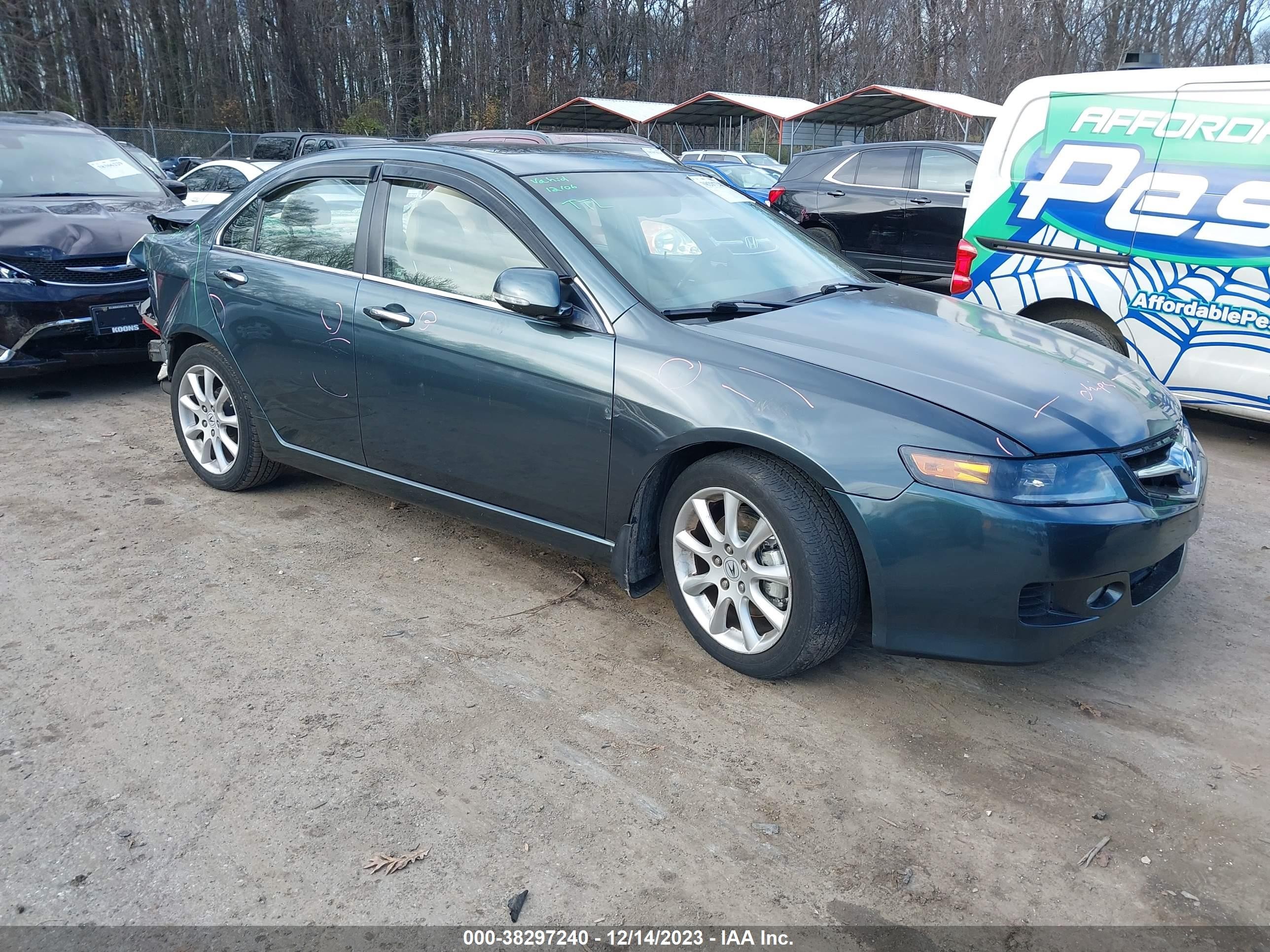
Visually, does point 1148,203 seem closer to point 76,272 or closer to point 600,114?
point 76,272

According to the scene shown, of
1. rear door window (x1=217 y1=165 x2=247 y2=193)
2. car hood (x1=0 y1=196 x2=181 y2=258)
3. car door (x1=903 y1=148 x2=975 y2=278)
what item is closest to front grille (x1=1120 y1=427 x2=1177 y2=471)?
A: car hood (x1=0 y1=196 x2=181 y2=258)

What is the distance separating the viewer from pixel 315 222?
456cm

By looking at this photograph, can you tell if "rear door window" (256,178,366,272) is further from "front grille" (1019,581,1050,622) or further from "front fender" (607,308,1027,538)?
"front grille" (1019,581,1050,622)

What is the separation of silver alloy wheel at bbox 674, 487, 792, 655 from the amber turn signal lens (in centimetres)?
52

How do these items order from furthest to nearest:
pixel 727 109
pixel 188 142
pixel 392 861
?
pixel 727 109 < pixel 188 142 < pixel 392 861

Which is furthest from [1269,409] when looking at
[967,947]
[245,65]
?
[245,65]

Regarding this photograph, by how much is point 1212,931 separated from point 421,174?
3682mm

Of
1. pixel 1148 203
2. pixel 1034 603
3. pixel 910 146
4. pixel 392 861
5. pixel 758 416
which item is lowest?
pixel 392 861

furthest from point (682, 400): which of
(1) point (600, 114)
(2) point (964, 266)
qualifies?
(1) point (600, 114)

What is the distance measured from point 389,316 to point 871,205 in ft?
26.8

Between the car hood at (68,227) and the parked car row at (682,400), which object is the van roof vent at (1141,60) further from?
the car hood at (68,227)

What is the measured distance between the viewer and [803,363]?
325cm

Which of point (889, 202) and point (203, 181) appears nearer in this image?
point (889, 202)

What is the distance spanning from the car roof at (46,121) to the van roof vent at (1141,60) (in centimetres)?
812
